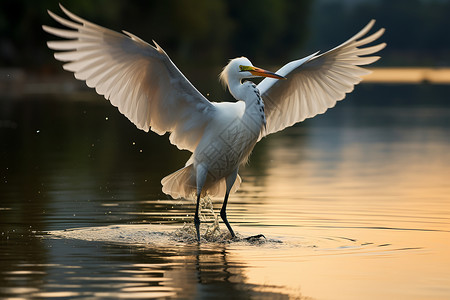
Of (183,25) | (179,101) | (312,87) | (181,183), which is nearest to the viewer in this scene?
(179,101)

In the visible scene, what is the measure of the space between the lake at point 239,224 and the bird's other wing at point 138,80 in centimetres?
101

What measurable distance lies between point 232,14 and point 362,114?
8114cm

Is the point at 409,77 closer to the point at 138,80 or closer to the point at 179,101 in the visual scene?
the point at 179,101

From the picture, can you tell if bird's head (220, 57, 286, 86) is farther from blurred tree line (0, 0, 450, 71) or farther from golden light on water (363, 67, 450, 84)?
golden light on water (363, 67, 450, 84)

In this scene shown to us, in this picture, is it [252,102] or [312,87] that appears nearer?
[252,102]

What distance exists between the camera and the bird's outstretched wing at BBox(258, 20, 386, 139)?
473 inches

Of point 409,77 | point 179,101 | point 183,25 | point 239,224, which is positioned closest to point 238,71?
point 179,101

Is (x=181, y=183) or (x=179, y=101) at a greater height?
(x=179, y=101)

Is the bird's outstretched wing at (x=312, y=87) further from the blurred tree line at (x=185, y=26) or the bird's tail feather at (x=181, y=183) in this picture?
the blurred tree line at (x=185, y=26)

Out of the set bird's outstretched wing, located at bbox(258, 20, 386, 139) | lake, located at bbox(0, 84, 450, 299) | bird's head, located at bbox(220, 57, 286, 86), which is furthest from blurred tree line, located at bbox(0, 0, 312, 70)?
bird's head, located at bbox(220, 57, 286, 86)

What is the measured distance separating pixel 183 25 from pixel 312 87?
67851mm

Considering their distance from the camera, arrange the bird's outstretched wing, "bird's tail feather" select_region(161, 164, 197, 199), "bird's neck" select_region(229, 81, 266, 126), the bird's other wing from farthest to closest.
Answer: the bird's outstretched wing → "bird's tail feather" select_region(161, 164, 197, 199) → "bird's neck" select_region(229, 81, 266, 126) → the bird's other wing

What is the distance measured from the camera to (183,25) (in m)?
79.5

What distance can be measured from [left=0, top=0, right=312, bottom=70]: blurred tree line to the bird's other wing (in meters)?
38.6
